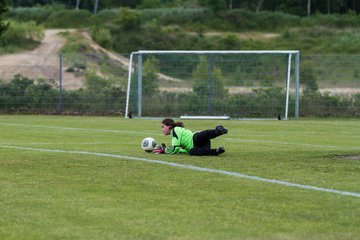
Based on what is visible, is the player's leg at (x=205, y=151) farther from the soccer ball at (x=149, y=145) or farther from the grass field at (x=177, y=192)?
the soccer ball at (x=149, y=145)

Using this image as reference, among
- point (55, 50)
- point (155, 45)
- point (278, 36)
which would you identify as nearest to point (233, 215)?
point (55, 50)

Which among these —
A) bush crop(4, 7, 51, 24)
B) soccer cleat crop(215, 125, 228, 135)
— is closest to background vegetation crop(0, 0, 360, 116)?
bush crop(4, 7, 51, 24)

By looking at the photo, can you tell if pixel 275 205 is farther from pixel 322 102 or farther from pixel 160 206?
pixel 322 102

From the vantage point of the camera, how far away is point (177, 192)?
10.9 m

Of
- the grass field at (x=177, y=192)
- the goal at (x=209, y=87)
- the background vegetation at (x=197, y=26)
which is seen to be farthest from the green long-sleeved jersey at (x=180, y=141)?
the background vegetation at (x=197, y=26)

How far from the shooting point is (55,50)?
65.2 metres

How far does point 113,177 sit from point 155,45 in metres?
64.2

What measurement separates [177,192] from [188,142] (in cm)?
465

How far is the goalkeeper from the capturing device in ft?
50.2

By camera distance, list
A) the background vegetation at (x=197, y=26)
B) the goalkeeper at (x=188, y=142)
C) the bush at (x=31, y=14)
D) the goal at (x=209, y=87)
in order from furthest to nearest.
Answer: the bush at (x=31, y=14) < the background vegetation at (x=197, y=26) < the goal at (x=209, y=87) < the goalkeeper at (x=188, y=142)

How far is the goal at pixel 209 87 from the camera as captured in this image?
33969mm

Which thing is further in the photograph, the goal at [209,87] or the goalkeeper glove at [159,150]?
the goal at [209,87]

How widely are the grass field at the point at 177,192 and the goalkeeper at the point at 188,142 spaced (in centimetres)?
34

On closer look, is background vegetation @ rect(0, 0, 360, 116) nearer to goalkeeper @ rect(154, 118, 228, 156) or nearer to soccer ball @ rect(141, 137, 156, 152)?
soccer ball @ rect(141, 137, 156, 152)
